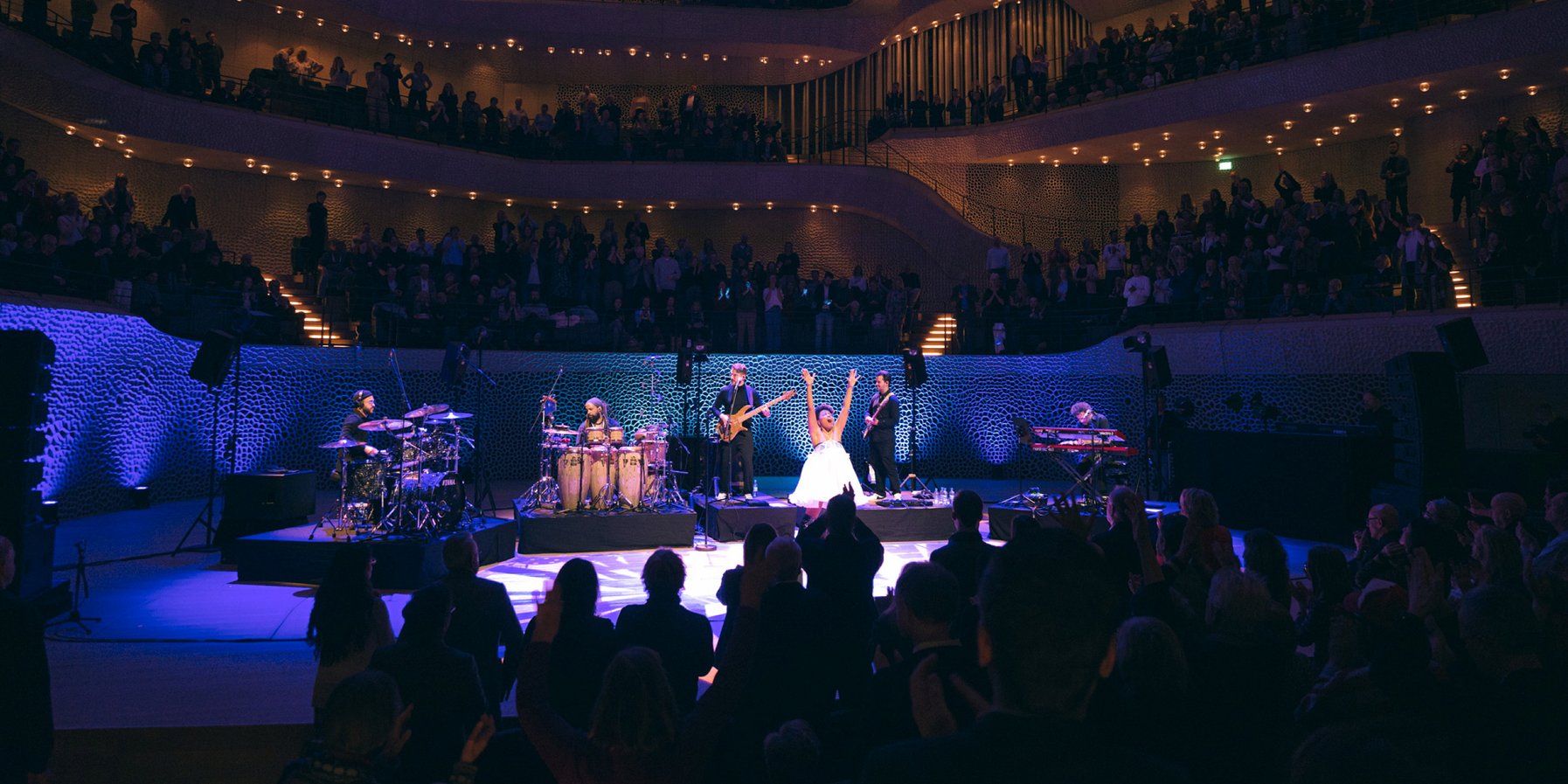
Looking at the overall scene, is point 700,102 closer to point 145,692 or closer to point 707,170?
point 707,170

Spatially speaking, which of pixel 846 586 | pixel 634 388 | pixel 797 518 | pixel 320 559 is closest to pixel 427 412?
pixel 320 559

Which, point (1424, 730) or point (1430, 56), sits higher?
point (1430, 56)

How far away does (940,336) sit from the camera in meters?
18.9

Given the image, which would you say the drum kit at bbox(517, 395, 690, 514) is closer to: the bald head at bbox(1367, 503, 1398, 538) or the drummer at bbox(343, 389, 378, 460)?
the drummer at bbox(343, 389, 378, 460)

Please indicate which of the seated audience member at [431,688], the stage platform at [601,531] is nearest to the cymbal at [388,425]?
the stage platform at [601,531]

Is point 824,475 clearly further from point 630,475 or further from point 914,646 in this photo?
point 914,646

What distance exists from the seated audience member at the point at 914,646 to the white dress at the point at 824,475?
325 inches

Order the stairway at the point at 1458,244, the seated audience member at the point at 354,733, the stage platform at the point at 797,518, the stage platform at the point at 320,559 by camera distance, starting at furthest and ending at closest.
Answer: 1. the stairway at the point at 1458,244
2. the stage platform at the point at 797,518
3. the stage platform at the point at 320,559
4. the seated audience member at the point at 354,733

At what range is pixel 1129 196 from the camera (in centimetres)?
2211

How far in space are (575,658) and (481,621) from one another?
1.12 m

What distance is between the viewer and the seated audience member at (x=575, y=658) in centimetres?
329

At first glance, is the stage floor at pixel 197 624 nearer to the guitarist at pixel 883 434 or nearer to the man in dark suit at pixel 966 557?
the guitarist at pixel 883 434

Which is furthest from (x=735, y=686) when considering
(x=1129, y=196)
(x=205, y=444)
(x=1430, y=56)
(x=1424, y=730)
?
A: (x=1129, y=196)

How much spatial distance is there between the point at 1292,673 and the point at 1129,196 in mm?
20460
